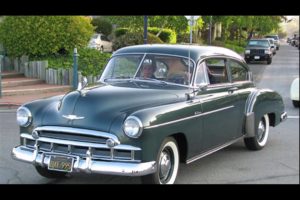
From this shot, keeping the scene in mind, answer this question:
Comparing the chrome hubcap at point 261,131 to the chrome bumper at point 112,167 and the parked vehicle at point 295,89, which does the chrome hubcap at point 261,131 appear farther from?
the chrome bumper at point 112,167

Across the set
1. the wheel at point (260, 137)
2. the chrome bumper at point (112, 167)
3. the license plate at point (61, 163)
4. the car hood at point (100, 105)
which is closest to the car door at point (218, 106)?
the car hood at point (100, 105)

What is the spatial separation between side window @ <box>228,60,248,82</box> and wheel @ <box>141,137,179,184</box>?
207 cm

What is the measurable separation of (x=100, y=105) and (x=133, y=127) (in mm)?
533

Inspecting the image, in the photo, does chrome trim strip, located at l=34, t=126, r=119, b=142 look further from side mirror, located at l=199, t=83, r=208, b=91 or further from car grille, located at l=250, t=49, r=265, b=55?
car grille, located at l=250, t=49, r=265, b=55

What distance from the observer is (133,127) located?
495cm

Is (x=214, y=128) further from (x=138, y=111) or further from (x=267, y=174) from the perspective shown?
(x=138, y=111)

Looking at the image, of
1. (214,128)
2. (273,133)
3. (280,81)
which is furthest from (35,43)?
(214,128)

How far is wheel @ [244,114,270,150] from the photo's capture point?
284 inches

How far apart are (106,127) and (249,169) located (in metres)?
2.39

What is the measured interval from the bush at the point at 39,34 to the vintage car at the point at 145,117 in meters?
10.1

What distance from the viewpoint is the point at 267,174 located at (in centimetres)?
601

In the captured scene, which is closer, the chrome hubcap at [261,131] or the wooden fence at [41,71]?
the chrome hubcap at [261,131]

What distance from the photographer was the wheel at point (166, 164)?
5180 mm

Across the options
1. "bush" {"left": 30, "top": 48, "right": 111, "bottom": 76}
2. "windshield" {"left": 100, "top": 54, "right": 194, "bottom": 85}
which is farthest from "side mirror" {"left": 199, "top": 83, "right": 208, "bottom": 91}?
"bush" {"left": 30, "top": 48, "right": 111, "bottom": 76}
